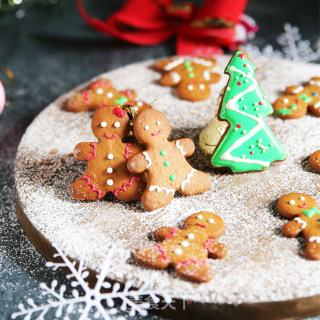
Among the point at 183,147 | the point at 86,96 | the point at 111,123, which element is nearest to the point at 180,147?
the point at 183,147

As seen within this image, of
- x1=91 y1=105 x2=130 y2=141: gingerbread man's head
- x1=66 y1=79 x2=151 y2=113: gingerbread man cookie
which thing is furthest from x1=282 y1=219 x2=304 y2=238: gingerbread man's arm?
x1=66 y1=79 x2=151 y2=113: gingerbread man cookie

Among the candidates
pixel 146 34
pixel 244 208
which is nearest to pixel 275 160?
pixel 244 208

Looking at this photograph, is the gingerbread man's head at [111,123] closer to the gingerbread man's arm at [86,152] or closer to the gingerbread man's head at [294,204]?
the gingerbread man's arm at [86,152]

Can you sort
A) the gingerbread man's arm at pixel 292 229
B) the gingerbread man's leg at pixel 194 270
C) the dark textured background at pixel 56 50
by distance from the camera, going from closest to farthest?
the gingerbread man's leg at pixel 194 270 < the gingerbread man's arm at pixel 292 229 < the dark textured background at pixel 56 50

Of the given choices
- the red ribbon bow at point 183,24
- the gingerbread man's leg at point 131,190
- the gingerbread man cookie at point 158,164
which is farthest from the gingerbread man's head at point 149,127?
the red ribbon bow at point 183,24

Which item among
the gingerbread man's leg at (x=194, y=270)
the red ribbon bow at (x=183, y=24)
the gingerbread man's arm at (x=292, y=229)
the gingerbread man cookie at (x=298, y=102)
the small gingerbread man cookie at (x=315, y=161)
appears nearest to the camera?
the gingerbread man's leg at (x=194, y=270)

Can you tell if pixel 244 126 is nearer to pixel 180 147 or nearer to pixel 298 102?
pixel 180 147

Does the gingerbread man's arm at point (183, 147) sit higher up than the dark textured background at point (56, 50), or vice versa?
the gingerbread man's arm at point (183, 147)
